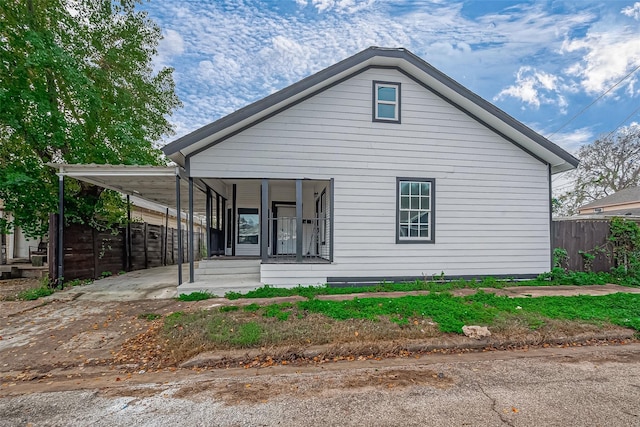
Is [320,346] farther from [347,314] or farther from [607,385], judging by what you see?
[607,385]

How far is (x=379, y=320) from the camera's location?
482 cm

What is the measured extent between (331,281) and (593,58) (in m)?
20.2

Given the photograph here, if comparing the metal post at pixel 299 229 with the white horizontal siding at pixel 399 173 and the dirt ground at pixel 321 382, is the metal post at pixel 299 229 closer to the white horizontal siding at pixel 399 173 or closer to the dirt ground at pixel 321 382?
the white horizontal siding at pixel 399 173

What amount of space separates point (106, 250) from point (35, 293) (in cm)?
279

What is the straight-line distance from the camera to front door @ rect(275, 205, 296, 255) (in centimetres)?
1034

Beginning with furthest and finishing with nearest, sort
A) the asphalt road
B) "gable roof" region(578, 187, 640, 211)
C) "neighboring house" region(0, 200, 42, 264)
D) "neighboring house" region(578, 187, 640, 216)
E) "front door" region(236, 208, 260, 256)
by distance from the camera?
"gable roof" region(578, 187, 640, 211), "neighboring house" region(578, 187, 640, 216), "neighboring house" region(0, 200, 42, 264), "front door" region(236, 208, 260, 256), the asphalt road

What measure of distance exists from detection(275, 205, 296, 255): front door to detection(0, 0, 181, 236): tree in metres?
4.88

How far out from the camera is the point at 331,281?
766cm

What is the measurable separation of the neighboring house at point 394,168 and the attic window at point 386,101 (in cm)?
3

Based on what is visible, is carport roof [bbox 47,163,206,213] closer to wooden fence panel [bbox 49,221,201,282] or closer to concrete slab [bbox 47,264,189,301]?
wooden fence panel [bbox 49,221,201,282]

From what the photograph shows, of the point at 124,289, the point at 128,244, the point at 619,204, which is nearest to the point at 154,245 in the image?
the point at 128,244

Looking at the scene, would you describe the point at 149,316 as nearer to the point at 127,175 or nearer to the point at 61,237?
the point at 127,175

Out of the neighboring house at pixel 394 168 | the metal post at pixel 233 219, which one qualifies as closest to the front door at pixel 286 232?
the metal post at pixel 233 219

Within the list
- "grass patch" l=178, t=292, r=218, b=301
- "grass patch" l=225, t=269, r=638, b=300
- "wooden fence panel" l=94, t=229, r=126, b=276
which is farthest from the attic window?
"wooden fence panel" l=94, t=229, r=126, b=276
